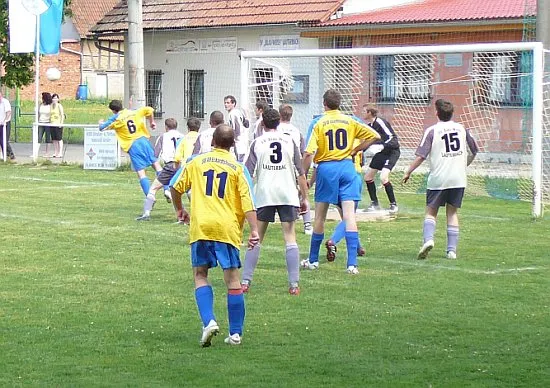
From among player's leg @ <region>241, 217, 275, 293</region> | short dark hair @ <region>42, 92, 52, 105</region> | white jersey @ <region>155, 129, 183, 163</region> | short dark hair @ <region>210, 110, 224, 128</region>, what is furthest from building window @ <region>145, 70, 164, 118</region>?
player's leg @ <region>241, 217, 275, 293</region>

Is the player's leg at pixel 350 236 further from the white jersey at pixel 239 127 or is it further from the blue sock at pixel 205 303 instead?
the white jersey at pixel 239 127

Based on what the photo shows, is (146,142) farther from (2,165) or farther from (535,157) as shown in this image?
(2,165)

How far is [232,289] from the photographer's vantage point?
8.77m

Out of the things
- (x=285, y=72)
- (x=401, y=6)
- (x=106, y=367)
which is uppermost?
(x=401, y=6)

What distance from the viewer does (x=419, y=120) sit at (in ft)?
79.8

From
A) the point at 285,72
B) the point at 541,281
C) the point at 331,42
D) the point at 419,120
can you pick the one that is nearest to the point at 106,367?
the point at 541,281

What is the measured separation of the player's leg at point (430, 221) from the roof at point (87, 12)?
59173mm

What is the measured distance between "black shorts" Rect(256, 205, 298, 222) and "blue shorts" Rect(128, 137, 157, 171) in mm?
A: 7712

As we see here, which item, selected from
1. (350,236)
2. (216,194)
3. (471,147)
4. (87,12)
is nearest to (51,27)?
(471,147)

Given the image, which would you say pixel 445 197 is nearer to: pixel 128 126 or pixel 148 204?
pixel 148 204

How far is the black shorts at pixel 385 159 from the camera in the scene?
18.5m

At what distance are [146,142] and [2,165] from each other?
1110cm

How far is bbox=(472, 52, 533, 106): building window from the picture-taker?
2073cm

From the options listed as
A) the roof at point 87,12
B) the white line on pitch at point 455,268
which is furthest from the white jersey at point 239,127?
the roof at point 87,12
